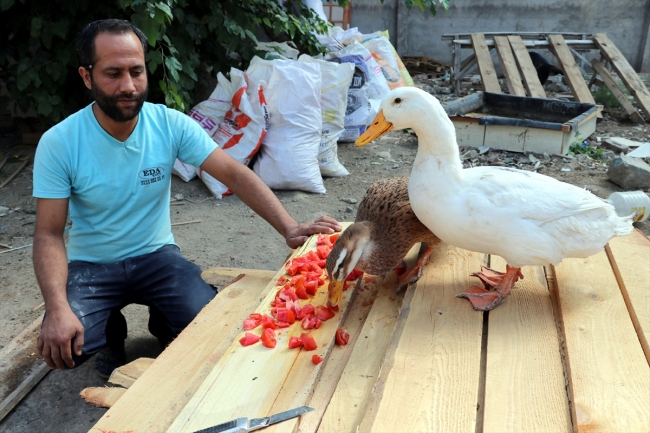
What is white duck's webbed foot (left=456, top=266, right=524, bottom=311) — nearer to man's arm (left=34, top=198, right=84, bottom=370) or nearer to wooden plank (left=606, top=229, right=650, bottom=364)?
wooden plank (left=606, top=229, right=650, bottom=364)

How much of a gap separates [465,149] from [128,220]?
4498mm

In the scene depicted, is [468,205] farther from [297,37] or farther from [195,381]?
[297,37]

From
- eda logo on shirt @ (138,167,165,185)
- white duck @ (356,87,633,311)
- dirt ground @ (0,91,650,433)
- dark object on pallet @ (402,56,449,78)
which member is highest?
white duck @ (356,87,633,311)

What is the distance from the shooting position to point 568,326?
182 centimetres

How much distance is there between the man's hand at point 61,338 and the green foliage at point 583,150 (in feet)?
18.3

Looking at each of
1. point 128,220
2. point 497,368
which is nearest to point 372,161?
point 128,220

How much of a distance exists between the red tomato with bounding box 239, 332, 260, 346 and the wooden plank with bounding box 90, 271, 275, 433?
0.21 metres

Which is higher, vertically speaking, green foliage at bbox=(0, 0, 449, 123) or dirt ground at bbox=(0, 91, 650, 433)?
green foliage at bbox=(0, 0, 449, 123)

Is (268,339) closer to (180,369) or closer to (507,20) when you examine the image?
(180,369)

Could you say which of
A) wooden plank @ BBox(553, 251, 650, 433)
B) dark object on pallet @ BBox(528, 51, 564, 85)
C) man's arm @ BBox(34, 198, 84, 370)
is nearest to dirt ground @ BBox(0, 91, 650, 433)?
man's arm @ BBox(34, 198, 84, 370)

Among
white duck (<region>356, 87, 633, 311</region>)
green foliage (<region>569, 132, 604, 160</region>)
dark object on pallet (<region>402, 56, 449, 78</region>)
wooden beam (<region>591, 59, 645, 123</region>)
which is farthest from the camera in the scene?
dark object on pallet (<region>402, 56, 449, 78</region>)

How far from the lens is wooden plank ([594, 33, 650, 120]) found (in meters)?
7.65

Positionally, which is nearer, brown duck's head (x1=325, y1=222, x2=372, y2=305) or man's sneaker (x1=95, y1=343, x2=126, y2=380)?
brown duck's head (x1=325, y1=222, x2=372, y2=305)

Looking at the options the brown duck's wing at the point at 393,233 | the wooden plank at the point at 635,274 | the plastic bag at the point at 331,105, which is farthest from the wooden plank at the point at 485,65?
the brown duck's wing at the point at 393,233
